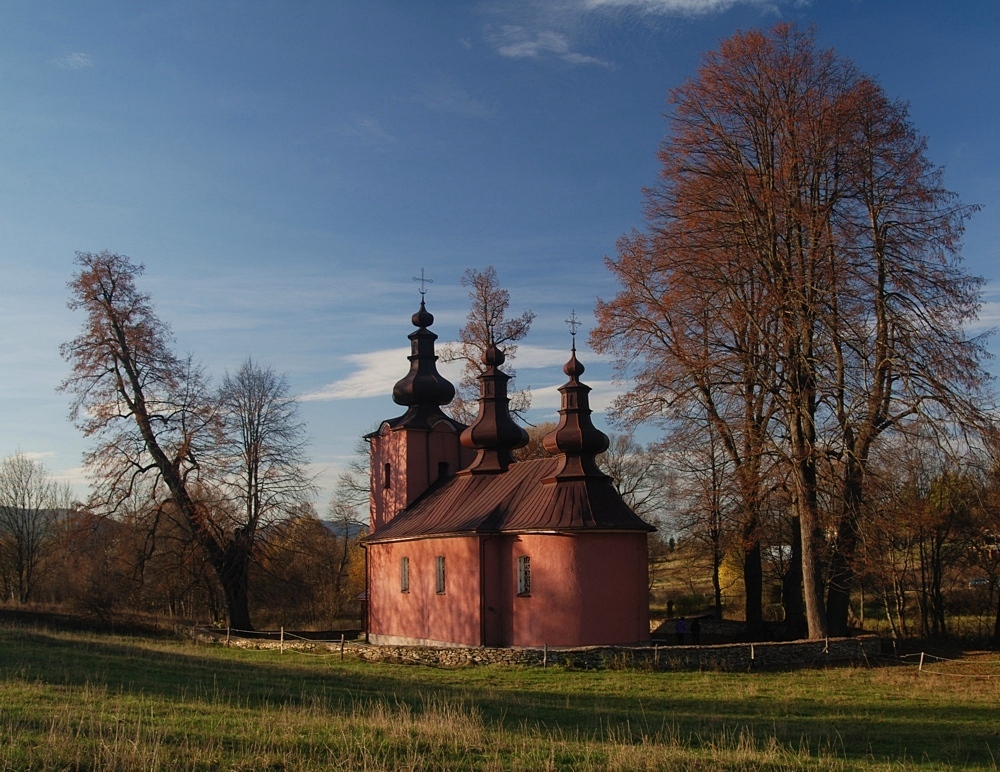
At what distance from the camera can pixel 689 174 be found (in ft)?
74.4

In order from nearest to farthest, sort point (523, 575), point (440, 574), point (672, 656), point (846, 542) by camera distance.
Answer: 1. point (672, 656)
2. point (846, 542)
3. point (523, 575)
4. point (440, 574)

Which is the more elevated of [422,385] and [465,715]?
[422,385]

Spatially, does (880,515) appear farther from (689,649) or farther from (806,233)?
(806,233)

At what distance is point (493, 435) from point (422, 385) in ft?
15.1

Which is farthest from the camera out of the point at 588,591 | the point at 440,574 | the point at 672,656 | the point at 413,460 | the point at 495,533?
the point at 413,460

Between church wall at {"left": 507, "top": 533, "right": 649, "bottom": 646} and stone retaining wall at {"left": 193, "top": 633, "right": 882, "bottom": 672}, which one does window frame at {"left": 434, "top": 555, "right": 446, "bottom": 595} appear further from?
stone retaining wall at {"left": 193, "top": 633, "right": 882, "bottom": 672}

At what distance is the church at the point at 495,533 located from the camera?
2180cm

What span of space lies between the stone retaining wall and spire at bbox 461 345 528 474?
24.0 ft

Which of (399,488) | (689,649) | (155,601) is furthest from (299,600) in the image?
(689,649)

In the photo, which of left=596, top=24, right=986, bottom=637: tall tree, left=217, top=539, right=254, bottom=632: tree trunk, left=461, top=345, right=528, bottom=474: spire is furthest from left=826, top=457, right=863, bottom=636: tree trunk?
left=217, top=539, right=254, bottom=632: tree trunk

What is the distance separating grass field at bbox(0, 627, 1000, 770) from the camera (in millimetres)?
7816

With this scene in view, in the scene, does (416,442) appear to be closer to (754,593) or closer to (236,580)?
(236,580)

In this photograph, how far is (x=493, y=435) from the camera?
27406 mm

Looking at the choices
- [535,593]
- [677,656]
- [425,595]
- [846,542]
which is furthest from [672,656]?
[425,595]
